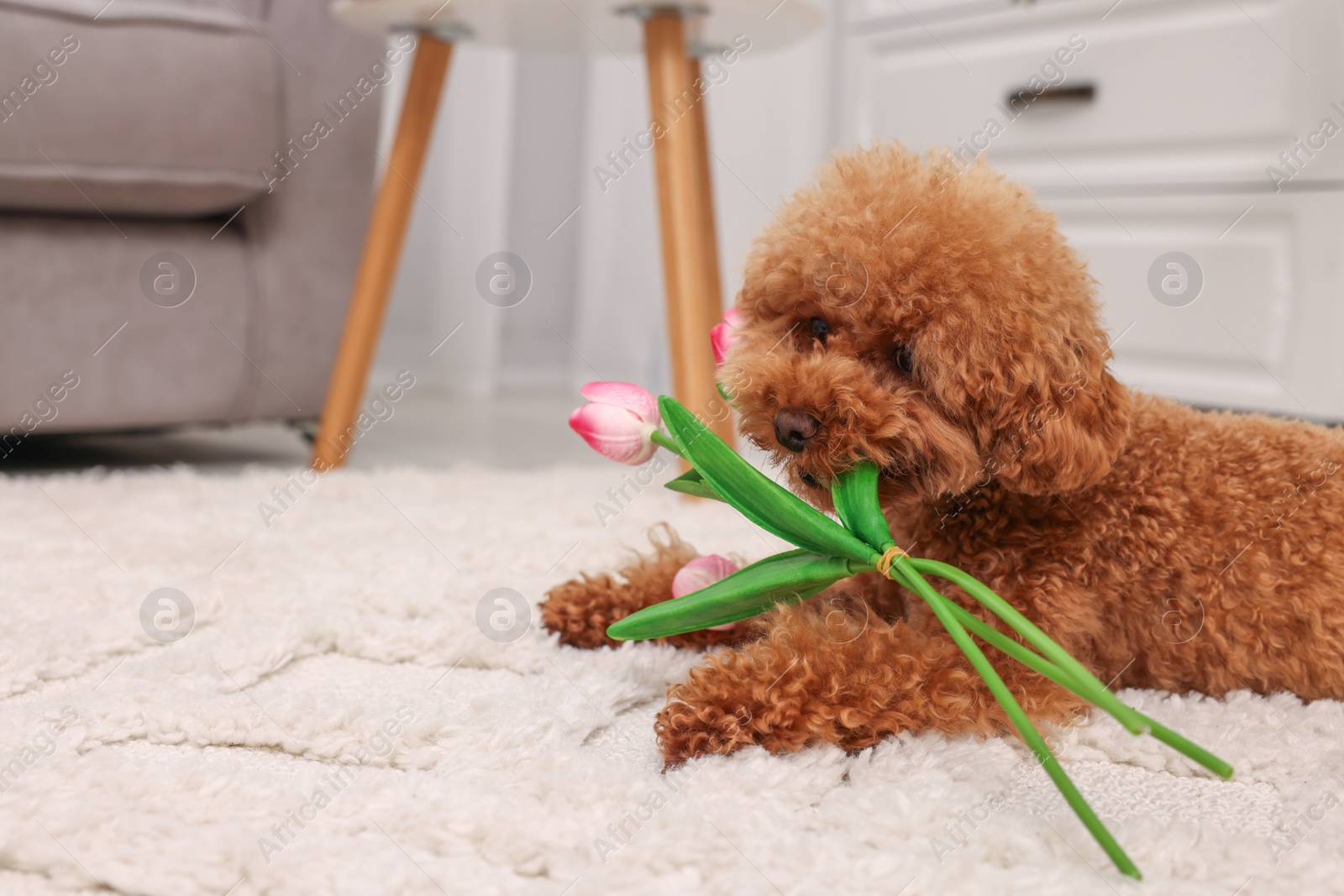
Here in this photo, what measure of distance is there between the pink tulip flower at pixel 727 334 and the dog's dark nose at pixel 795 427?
149 mm

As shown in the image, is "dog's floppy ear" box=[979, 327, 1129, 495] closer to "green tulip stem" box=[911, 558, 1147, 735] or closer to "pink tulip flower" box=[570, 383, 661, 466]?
"green tulip stem" box=[911, 558, 1147, 735]

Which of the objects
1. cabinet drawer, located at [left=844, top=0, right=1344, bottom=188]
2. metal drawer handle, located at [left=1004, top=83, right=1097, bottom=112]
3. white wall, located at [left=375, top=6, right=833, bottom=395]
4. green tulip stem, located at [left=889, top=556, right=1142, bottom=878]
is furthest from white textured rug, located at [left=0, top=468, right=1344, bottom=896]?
white wall, located at [left=375, top=6, right=833, bottom=395]

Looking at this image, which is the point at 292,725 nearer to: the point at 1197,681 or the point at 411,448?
the point at 1197,681

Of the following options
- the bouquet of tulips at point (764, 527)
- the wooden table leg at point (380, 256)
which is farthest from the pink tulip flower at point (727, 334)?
the wooden table leg at point (380, 256)

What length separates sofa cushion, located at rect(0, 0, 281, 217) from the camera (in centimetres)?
158

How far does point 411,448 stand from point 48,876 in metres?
1.73

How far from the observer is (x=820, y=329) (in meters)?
0.83

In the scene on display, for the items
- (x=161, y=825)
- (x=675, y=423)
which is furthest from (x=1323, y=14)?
(x=161, y=825)

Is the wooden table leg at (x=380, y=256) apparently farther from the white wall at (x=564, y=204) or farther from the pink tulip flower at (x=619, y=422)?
the white wall at (x=564, y=204)

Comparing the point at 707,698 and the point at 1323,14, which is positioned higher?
the point at 1323,14

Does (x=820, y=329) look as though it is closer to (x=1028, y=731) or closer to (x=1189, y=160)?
(x=1028, y=731)

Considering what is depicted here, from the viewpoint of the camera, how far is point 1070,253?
81 centimetres

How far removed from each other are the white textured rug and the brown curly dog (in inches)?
1.6

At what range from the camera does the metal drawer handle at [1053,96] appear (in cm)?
209
